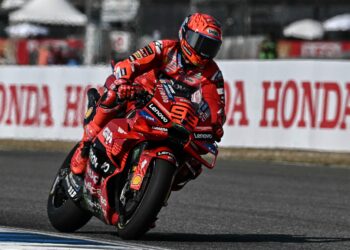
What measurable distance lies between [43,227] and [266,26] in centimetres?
2134

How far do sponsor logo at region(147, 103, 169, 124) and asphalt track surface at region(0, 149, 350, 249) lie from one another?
83 cm

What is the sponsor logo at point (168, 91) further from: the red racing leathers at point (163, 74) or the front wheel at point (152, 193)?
the front wheel at point (152, 193)

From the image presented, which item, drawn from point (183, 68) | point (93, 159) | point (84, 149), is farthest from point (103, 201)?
point (183, 68)

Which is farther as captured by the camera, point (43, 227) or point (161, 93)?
point (43, 227)

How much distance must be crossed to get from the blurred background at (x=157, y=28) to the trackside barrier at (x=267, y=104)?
111 inches

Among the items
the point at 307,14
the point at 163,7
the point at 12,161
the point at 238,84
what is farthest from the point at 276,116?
the point at 307,14

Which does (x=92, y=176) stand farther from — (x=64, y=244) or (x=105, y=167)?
(x=64, y=244)

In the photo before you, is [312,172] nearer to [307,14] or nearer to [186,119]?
[186,119]

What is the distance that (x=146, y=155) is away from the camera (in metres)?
7.06

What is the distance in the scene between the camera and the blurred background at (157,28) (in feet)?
78.2

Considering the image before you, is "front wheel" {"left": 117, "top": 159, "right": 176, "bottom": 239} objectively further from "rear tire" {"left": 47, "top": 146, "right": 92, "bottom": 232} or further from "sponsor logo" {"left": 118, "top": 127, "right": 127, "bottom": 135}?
"rear tire" {"left": 47, "top": 146, "right": 92, "bottom": 232}

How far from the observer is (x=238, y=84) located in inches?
691

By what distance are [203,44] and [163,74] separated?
354 millimetres

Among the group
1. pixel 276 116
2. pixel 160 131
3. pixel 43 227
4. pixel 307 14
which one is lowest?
pixel 307 14
